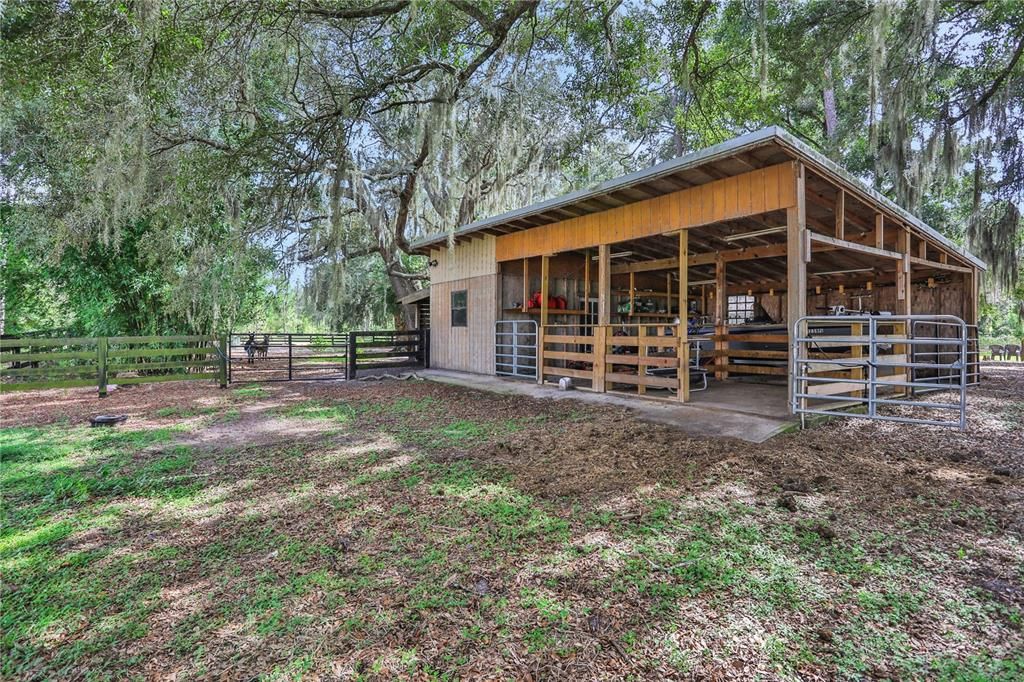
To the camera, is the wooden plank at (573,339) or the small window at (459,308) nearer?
the wooden plank at (573,339)

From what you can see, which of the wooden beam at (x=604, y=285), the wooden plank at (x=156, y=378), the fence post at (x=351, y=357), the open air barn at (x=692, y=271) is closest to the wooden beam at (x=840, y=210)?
the open air barn at (x=692, y=271)

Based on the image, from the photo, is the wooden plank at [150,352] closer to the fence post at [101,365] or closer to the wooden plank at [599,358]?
the fence post at [101,365]

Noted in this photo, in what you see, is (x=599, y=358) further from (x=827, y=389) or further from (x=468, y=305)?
(x=468, y=305)

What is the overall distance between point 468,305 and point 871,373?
7274 mm

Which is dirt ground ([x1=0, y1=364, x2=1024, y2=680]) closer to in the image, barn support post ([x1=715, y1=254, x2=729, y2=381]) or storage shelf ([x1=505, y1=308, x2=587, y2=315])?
barn support post ([x1=715, y1=254, x2=729, y2=381])

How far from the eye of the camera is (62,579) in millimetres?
2104

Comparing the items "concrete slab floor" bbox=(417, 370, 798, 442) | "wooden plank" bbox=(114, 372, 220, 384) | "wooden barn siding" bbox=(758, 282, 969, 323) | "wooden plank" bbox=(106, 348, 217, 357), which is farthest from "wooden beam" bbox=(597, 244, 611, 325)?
"wooden plank" bbox=(114, 372, 220, 384)

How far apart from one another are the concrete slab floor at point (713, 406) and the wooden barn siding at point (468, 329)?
1240 mm

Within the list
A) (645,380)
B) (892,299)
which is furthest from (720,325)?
(892,299)

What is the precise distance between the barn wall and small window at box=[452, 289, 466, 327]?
109 millimetres

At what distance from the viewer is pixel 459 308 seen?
34.0 ft

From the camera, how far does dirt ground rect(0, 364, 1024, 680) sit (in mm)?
1623

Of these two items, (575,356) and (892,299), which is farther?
(892,299)

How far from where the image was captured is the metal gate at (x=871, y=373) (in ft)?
13.1
